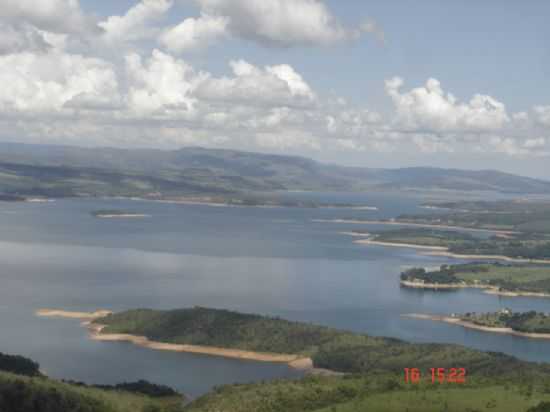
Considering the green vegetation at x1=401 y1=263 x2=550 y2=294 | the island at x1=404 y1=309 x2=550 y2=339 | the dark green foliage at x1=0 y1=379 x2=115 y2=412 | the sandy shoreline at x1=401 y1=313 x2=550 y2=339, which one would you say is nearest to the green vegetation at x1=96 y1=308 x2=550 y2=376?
the sandy shoreline at x1=401 y1=313 x2=550 y2=339

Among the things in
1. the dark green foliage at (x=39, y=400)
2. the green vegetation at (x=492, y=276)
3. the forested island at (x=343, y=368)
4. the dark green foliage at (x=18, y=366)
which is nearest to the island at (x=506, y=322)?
the forested island at (x=343, y=368)

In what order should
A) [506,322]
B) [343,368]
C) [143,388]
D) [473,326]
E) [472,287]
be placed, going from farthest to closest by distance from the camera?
[472,287] < [506,322] < [473,326] < [343,368] < [143,388]

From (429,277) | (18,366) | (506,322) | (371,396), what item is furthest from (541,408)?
(429,277)

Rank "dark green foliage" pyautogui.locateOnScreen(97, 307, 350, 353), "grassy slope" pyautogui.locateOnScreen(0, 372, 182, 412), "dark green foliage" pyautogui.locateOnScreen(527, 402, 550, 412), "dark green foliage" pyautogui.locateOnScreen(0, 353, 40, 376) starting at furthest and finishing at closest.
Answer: "dark green foliage" pyautogui.locateOnScreen(97, 307, 350, 353) → "dark green foliage" pyautogui.locateOnScreen(0, 353, 40, 376) → "grassy slope" pyautogui.locateOnScreen(0, 372, 182, 412) → "dark green foliage" pyautogui.locateOnScreen(527, 402, 550, 412)

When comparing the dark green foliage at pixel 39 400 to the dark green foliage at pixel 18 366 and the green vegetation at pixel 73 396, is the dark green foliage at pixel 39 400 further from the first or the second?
the dark green foliage at pixel 18 366

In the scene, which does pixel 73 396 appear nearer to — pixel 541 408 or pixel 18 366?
pixel 18 366

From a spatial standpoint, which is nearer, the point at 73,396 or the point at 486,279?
the point at 73,396

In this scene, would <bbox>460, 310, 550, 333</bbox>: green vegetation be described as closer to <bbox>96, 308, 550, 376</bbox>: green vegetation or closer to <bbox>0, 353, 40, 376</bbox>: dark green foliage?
<bbox>96, 308, 550, 376</bbox>: green vegetation
